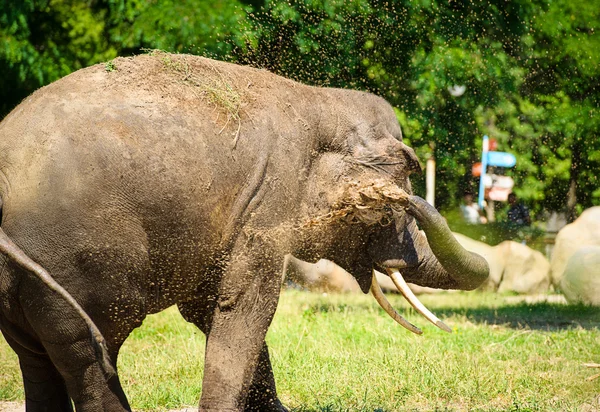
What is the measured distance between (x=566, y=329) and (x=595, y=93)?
19.0 ft

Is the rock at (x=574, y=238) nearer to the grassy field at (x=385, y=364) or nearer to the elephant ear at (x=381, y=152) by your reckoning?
the grassy field at (x=385, y=364)

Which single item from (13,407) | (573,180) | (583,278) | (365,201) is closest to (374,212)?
(365,201)

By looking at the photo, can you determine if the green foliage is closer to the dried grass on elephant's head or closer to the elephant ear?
the elephant ear

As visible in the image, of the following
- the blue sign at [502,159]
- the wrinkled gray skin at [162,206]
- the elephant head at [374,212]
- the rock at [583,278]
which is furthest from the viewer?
the blue sign at [502,159]

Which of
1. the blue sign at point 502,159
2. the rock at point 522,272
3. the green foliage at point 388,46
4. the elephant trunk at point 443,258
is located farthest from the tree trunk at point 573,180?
the elephant trunk at point 443,258

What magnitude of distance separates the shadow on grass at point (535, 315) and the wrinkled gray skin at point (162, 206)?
493 centimetres

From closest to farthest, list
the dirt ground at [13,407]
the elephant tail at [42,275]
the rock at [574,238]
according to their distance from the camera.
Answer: the elephant tail at [42,275] < the dirt ground at [13,407] < the rock at [574,238]

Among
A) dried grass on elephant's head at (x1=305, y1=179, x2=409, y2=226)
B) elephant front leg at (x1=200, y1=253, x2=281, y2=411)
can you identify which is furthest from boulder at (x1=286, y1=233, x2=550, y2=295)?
elephant front leg at (x1=200, y1=253, x2=281, y2=411)

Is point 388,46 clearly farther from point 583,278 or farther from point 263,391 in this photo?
point 263,391

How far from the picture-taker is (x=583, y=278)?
1134cm

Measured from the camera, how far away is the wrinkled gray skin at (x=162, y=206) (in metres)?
4.25

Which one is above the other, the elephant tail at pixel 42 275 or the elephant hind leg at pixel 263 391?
the elephant tail at pixel 42 275

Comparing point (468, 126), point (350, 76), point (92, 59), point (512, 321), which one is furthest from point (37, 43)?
point (512, 321)

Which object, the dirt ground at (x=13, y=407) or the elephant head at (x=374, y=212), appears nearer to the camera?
the elephant head at (x=374, y=212)
